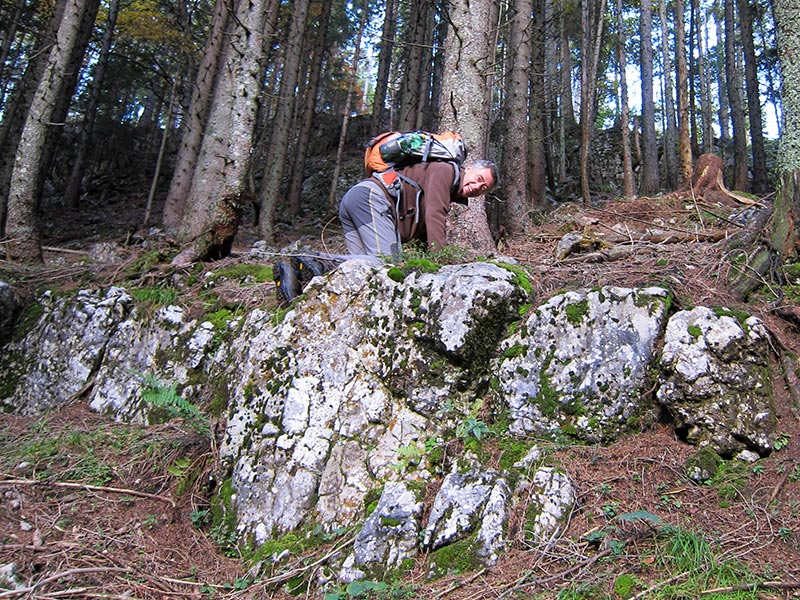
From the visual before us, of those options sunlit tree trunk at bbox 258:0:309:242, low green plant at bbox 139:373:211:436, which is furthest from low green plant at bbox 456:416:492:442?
sunlit tree trunk at bbox 258:0:309:242

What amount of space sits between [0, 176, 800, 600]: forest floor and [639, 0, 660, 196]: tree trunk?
11420mm

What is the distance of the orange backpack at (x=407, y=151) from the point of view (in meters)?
4.46

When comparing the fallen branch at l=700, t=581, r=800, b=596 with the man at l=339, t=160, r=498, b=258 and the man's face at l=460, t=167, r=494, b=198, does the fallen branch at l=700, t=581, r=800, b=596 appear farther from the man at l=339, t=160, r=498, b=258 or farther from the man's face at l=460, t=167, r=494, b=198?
the man's face at l=460, t=167, r=494, b=198

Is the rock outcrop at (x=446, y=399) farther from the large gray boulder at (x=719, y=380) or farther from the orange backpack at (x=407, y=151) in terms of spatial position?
the orange backpack at (x=407, y=151)

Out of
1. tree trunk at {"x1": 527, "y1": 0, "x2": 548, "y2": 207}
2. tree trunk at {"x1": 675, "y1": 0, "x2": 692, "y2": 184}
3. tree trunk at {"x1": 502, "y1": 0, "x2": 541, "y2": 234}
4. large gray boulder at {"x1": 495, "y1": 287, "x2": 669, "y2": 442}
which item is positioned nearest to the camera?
large gray boulder at {"x1": 495, "y1": 287, "x2": 669, "y2": 442}

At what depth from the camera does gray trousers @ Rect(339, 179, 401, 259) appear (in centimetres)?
447

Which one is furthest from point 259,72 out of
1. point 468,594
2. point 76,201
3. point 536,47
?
point 76,201

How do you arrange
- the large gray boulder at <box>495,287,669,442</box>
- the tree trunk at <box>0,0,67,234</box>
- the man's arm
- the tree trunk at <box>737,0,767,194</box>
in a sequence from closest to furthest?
the large gray boulder at <box>495,287,669,442</box> → the man's arm → the tree trunk at <box>0,0,67,234</box> → the tree trunk at <box>737,0,767,194</box>

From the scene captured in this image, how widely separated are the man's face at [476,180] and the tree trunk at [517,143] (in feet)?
15.9

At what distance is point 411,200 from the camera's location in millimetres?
4531

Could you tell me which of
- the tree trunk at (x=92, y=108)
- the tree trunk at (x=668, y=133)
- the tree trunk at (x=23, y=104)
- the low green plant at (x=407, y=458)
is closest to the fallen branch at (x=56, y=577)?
the low green plant at (x=407, y=458)

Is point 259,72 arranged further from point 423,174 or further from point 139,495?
point 139,495

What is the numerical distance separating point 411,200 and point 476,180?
0.55 m

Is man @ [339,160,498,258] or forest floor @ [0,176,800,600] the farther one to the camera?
man @ [339,160,498,258]
